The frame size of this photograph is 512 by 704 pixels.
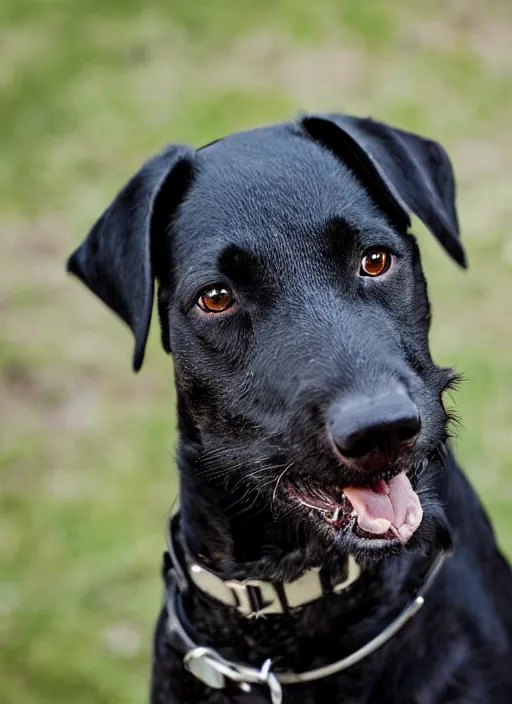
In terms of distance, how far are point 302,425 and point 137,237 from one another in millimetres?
891

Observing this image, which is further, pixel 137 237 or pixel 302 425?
pixel 137 237

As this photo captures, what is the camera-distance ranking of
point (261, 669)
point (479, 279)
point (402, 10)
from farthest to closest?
point (402, 10), point (479, 279), point (261, 669)

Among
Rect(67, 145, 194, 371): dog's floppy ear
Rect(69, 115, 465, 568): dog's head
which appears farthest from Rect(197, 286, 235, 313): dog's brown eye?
Rect(67, 145, 194, 371): dog's floppy ear

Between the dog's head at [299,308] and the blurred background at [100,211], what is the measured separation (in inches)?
37.9

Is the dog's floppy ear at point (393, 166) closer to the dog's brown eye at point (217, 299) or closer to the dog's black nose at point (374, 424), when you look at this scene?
the dog's brown eye at point (217, 299)

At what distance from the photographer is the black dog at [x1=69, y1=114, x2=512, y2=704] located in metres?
2.72

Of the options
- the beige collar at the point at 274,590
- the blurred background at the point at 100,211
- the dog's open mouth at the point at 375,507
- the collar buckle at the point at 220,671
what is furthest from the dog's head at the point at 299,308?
the blurred background at the point at 100,211

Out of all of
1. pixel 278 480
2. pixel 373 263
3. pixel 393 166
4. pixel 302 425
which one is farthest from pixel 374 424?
pixel 393 166

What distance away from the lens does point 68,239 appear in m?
9.00

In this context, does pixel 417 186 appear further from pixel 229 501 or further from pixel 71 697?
pixel 71 697

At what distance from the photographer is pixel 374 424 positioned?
7.96 feet

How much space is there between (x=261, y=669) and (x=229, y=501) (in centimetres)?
49

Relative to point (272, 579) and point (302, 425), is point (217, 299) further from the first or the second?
point (272, 579)

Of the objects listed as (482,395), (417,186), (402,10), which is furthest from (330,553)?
(402,10)
